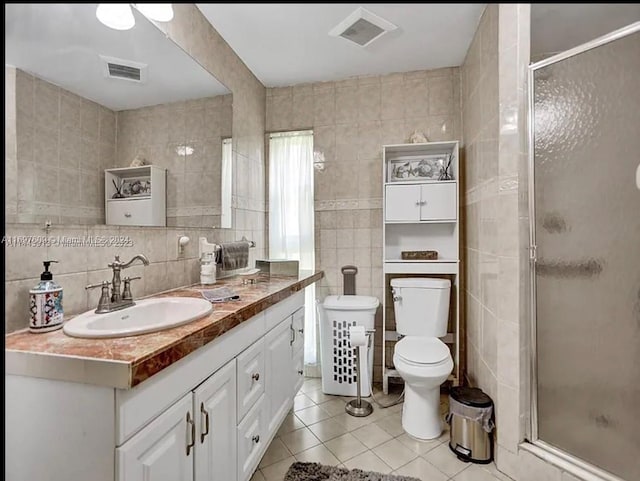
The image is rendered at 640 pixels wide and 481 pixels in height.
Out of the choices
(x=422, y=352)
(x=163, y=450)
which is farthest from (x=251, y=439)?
(x=422, y=352)

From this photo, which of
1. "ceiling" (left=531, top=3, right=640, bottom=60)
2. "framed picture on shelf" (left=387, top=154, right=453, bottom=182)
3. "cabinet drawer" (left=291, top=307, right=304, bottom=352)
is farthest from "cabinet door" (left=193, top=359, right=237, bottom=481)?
"framed picture on shelf" (left=387, top=154, right=453, bottom=182)

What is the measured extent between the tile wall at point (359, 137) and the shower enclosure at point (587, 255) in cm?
99

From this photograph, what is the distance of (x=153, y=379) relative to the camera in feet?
2.71

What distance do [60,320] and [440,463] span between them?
5.79 ft

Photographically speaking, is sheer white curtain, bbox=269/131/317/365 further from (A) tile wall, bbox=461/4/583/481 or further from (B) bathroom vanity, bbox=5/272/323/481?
(B) bathroom vanity, bbox=5/272/323/481

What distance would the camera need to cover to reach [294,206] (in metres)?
2.65

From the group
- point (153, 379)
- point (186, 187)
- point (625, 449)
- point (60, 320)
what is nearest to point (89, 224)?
point (60, 320)

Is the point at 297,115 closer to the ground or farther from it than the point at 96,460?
farther from it

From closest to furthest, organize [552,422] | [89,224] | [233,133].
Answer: [89,224]
[552,422]
[233,133]

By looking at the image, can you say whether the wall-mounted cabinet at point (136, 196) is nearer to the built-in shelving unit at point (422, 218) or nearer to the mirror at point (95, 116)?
the mirror at point (95, 116)

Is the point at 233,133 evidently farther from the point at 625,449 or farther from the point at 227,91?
the point at 625,449

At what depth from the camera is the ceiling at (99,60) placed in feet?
2.20

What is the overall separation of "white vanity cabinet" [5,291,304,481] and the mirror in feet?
1.68

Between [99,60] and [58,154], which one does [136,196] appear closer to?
[58,154]
